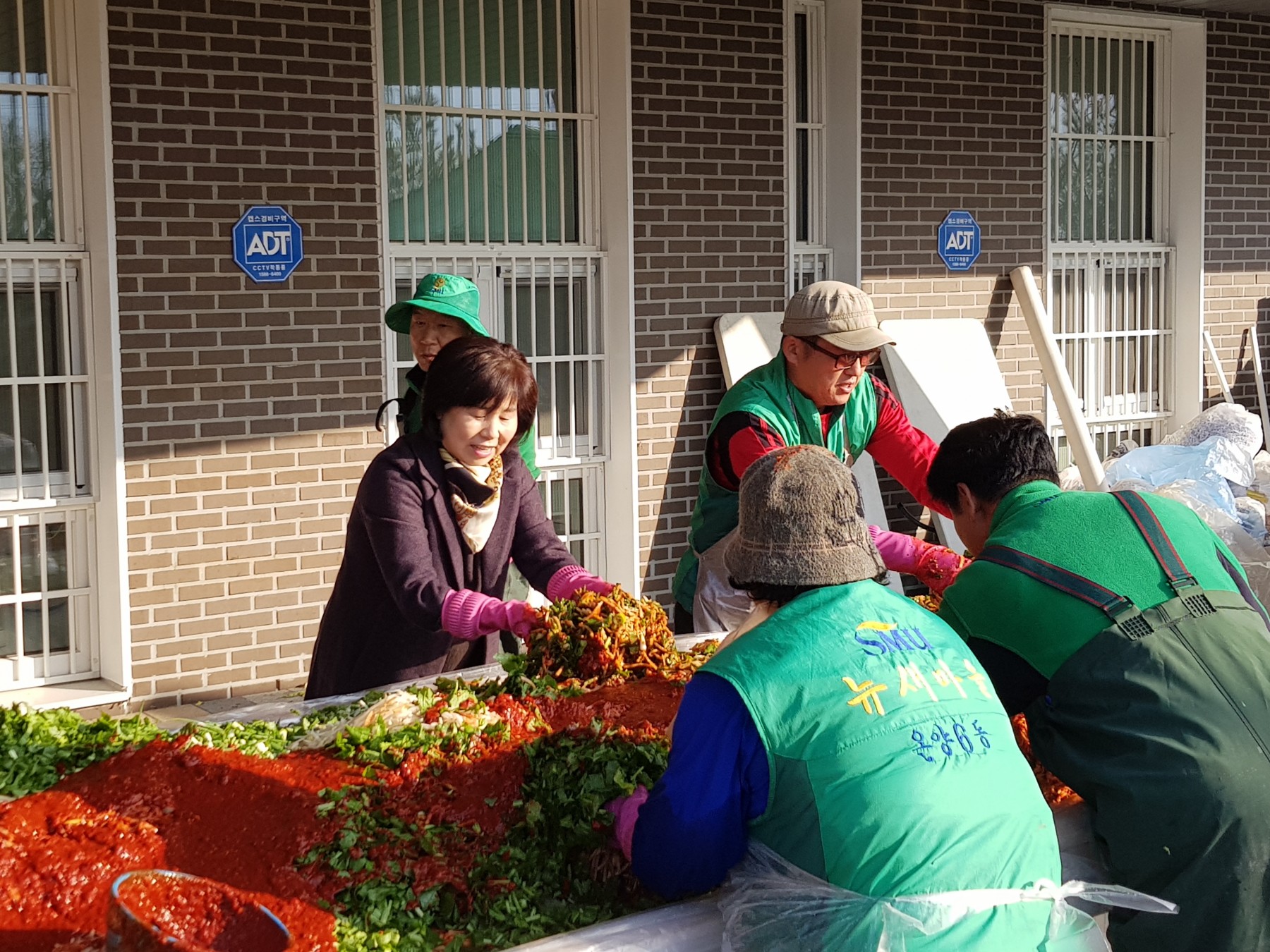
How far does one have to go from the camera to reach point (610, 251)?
7.78 metres

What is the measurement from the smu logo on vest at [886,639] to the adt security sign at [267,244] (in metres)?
4.86

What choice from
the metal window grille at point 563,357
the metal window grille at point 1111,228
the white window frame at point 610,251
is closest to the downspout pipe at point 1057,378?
the metal window grille at point 1111,228

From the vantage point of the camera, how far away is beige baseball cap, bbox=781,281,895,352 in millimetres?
4289

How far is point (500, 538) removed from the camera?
419 centimetres

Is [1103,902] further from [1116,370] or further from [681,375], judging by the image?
[1116,370]

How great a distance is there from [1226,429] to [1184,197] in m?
2.22

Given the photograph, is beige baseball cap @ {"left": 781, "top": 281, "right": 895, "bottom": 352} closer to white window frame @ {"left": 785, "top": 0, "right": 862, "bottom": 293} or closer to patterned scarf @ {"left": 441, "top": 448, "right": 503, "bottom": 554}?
patterned scarf @ {"left": 441, "top": 448, "right": 503, "bottom": 554}

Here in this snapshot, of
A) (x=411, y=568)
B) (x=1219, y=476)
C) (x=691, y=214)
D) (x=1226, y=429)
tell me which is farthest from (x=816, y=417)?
(x=1226, y=429)

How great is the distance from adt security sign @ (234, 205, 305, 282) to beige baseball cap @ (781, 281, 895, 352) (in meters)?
3.24

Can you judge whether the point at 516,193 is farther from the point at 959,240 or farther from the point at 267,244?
the point at 959,240

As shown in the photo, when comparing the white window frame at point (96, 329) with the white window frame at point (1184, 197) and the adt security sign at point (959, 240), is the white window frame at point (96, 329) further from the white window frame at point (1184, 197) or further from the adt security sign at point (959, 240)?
the white window frame at point (1184, 197)

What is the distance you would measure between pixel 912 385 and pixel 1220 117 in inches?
147

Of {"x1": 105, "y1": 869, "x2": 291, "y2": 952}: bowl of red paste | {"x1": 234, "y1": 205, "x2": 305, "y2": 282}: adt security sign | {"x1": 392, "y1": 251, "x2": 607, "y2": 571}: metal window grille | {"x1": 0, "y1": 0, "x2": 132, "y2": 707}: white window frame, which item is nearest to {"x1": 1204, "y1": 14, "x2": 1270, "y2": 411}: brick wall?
{"x1": 392, "y1": 251, "x2": 607, "y2": 571}: metal window grille

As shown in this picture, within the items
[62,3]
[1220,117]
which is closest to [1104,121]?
[1220,117]
